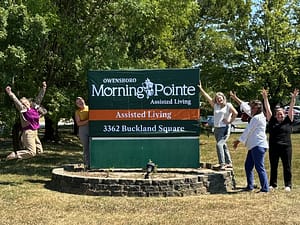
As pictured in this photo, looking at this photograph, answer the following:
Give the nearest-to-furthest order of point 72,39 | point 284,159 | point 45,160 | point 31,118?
1. point 284,159
2. point 31,118
3. point 72,39
4. point 45,160

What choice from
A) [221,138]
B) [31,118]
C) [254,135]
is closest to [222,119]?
[221,138]

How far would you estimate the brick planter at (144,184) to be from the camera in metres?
10.2

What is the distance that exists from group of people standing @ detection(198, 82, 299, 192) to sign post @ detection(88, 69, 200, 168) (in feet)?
1.87

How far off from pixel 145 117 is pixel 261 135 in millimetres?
2539

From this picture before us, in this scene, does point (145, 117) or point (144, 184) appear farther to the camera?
point (145, 117)

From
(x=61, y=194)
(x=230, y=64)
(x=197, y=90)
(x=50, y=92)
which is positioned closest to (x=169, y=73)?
(x=197, y=90)

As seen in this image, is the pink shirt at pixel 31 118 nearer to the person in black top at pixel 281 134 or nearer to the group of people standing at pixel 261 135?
the group of people standing at pixel 261 135

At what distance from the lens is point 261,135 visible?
10.4 m

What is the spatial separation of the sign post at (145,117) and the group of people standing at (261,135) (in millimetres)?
570

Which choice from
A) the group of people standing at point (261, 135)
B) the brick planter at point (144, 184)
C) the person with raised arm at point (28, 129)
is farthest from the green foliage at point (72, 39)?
the group of people standing at point (261, 135)

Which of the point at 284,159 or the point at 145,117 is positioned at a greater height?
the point at 145,117

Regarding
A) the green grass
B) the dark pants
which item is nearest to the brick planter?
the green grass

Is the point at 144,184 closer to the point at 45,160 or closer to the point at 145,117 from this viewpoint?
the point at 145,117

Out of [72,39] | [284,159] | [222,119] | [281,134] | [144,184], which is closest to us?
[144,184]
